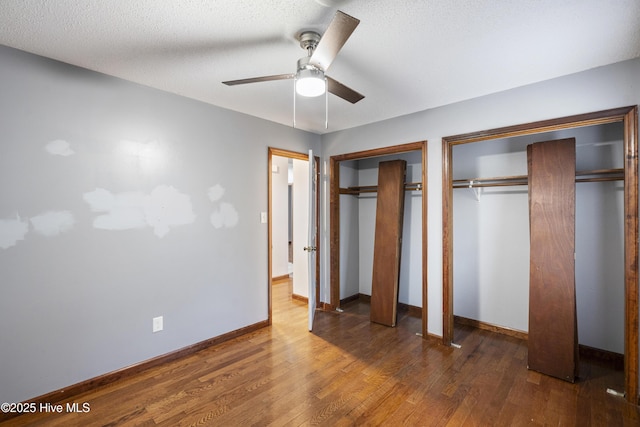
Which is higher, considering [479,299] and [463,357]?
[479,299]

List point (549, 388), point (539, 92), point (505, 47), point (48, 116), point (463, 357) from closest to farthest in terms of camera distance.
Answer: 1. point (505, 47)
2. point (48, 116)
3. point (549, 388)
4. point (539, 92)
5. point (463, 357)

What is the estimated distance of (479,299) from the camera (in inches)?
134

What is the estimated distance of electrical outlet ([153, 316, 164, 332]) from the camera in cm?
262

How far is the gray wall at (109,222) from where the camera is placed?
78.8 inches

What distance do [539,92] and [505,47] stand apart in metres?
0.83

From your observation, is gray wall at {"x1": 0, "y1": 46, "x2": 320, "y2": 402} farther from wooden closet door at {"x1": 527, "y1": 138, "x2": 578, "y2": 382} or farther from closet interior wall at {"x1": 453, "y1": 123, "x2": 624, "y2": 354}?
wooden closet door at {"x1": 527, "y1": 138, "x2": 578, "y2": 382}

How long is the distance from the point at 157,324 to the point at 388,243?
2.61 meters

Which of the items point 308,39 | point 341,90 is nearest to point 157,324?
point 341,90

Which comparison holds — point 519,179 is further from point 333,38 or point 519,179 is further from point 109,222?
point 109,222

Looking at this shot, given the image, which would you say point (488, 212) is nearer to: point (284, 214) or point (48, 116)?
point (284, 214)

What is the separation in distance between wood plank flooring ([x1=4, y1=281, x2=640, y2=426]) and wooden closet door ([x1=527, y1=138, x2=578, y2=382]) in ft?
0.65

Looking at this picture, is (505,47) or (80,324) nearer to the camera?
(505,47)

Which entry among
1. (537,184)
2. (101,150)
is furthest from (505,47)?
(101,150)

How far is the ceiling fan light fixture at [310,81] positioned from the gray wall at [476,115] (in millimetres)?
1820
